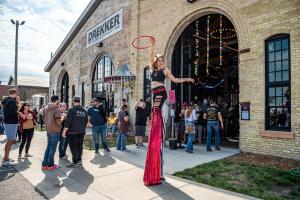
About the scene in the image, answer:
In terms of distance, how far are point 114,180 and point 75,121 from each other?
2.02 meters

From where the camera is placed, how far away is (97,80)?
17453 mm

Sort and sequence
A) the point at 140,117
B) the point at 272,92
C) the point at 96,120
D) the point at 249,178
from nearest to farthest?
1. the point at 249,178
2. the point at 272,92
3. the point at 96,120
4. the point at 140,117

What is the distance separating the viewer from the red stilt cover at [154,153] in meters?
4.48

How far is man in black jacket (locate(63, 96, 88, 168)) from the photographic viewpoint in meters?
5.98

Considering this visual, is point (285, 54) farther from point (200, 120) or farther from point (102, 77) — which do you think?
point (102, 77)

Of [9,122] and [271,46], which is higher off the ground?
[271,46]

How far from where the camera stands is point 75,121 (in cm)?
601

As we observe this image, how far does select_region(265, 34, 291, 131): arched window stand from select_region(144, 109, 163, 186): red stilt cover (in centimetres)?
470

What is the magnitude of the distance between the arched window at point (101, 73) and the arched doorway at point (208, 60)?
20.5ft

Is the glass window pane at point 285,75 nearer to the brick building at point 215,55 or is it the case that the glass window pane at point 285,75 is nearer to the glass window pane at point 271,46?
the brick building at point 215,55

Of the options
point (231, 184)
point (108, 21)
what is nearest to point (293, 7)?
point (231, 184)

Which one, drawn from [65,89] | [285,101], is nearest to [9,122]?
[285,101]

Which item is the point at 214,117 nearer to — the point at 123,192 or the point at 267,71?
the point at 267,71

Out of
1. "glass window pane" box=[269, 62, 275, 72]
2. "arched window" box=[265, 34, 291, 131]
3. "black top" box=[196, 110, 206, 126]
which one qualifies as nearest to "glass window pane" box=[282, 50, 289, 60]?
"arched window" box=[265, 34, 291, 131]
